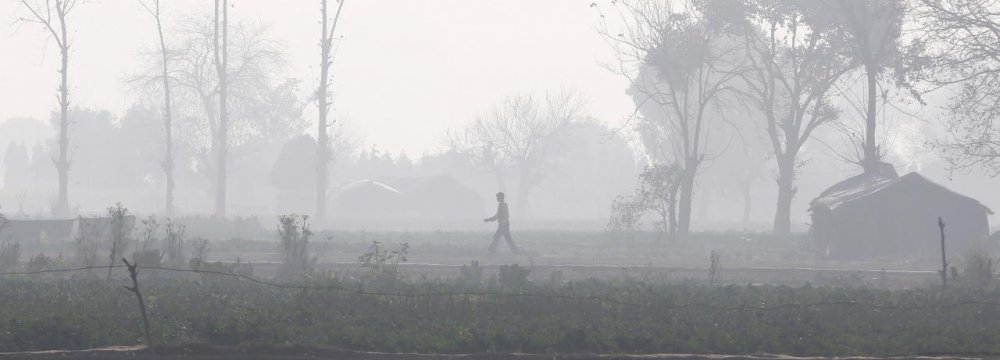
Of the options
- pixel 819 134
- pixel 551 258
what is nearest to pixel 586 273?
pixel 551 258

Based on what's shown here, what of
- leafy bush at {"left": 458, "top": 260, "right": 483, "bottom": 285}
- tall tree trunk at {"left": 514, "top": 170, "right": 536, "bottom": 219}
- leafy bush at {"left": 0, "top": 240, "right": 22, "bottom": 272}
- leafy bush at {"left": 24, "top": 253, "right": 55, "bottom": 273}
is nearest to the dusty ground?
leafy bush at {"left": 458, "top": 260, "right": 483, "bottom": 285}

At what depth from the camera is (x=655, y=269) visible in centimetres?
2619

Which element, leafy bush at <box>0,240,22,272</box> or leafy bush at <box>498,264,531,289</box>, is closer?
leafy bush at <box>498,264,531,289</box>

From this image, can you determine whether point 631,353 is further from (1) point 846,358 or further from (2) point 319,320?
(2) point 319,320

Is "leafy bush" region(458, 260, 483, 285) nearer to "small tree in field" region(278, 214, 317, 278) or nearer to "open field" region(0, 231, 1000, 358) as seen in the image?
"open field" region(0, 231, 1000, 358)

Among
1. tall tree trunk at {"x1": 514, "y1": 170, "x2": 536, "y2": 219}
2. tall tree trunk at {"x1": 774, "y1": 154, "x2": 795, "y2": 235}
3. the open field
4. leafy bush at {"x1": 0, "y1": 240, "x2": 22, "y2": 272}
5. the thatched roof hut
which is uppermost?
tall tree trunk at {"x1": 514, "y1": 170, "x2": 536, "y2": 219}

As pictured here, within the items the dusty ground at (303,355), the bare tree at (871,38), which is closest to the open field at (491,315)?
the dusty ground at (303,355)

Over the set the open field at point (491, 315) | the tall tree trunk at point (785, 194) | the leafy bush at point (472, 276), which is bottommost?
the open field at point (491, 315)

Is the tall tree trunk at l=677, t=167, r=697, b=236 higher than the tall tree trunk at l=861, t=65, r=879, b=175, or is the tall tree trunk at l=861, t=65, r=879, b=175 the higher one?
the tall tree trunk at l=861, t=65, r=879, b=175

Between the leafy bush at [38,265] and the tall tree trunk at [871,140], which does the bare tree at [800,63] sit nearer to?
the tall tree trunk at [871,140]

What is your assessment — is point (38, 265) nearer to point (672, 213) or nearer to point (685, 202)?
point (672, 213)

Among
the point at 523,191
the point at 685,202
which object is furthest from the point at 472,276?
the point at 523,191

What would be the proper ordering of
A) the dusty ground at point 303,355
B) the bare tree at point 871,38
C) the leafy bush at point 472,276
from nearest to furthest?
1. the dusty ground at point 303,355
2. the leafy bush at point 472,276
3. the bare tree at point 871,38

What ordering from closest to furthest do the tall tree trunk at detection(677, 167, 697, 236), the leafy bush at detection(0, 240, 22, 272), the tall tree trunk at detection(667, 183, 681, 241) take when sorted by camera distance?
the leafy bush at detection(0, 240, 22, 272)
the tall tree trunk at detection(667, 183, 681, 241)
the tall tree trunk at detection(677, 167, 697, 236)
